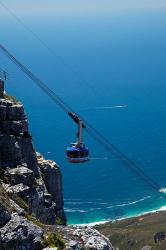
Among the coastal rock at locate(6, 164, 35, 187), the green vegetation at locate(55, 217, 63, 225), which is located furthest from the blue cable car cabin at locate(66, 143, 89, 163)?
the coastal rock at locate(6, 164, 35, 187)

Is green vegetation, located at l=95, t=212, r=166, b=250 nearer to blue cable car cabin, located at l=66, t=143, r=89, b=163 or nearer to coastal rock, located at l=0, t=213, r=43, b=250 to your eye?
blue cable car cabin, located at l=66, t=143, r=89, b=163

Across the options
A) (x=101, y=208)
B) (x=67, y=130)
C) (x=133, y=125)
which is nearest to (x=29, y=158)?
(x=101, y=208)

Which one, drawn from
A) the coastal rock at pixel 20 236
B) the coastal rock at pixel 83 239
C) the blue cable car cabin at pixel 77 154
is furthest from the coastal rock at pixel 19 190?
the blue cable car cabin at pixel 77 154

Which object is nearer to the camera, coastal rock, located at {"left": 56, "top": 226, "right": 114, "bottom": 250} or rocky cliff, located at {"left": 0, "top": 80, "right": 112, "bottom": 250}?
rocky cliff, located at {"left": 0, "top": 80, "right": 112, "bottom": 250}

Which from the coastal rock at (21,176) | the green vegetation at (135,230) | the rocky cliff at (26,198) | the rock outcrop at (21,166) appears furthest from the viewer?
the green vegetation at (135,230)

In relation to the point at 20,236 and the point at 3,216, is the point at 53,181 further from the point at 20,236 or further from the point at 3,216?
the point at 20,236

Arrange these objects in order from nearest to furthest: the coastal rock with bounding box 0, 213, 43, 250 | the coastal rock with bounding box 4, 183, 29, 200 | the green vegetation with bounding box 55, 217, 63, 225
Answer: the coastal rock with bounding box 0, 213, 43, 250 → the coastal rock with bounding box 4, 183, 29, 200 → the green vegetation with bounding box 55, 217, 63, 225

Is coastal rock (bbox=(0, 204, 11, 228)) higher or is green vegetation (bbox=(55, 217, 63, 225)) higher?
coastal rock (bbox=(0, 204, 11, 228))

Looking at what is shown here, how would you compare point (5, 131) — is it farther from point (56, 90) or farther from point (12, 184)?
point (56, 90)

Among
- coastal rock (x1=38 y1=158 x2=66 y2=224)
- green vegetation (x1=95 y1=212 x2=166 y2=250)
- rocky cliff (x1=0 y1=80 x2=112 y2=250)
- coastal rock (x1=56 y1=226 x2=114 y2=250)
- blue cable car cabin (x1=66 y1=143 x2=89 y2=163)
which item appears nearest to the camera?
rocky cliff (x1=0 y1=80 x2=112 y2=250)

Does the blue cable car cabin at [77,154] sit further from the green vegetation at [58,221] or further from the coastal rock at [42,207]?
the coastal rock at [42,207]
